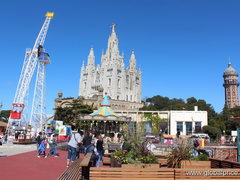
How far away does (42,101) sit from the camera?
5125 cm

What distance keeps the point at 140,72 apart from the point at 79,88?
28593mm

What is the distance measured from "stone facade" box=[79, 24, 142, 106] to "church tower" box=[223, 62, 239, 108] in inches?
1788

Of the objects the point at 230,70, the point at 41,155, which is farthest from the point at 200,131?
the point at 230,70

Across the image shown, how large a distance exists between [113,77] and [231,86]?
63.4m

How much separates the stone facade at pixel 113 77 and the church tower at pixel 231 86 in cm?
4542

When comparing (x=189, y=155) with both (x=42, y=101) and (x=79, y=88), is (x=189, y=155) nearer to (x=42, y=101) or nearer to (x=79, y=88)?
(x=42, y=101)

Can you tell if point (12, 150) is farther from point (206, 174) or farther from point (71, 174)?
point (206, 174)

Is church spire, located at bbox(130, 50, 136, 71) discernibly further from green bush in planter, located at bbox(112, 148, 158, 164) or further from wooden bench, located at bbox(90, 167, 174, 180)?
wooden bench, located at bbox(90, 167, 174, 180)

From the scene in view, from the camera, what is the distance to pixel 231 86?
399 ft

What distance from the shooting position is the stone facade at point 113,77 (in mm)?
95562

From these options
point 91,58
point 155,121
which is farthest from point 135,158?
point 91,58

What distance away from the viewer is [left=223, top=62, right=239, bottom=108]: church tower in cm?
11874

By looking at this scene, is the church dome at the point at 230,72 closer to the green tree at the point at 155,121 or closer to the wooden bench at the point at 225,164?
the green tree at the point at 155,121

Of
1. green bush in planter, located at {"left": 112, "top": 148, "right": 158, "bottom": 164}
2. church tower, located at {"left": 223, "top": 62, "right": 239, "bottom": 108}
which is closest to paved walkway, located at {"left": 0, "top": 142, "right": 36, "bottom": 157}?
green bush in planter, located at {"left": 112, "top": 148, "right": 158, "bottom": 164}
